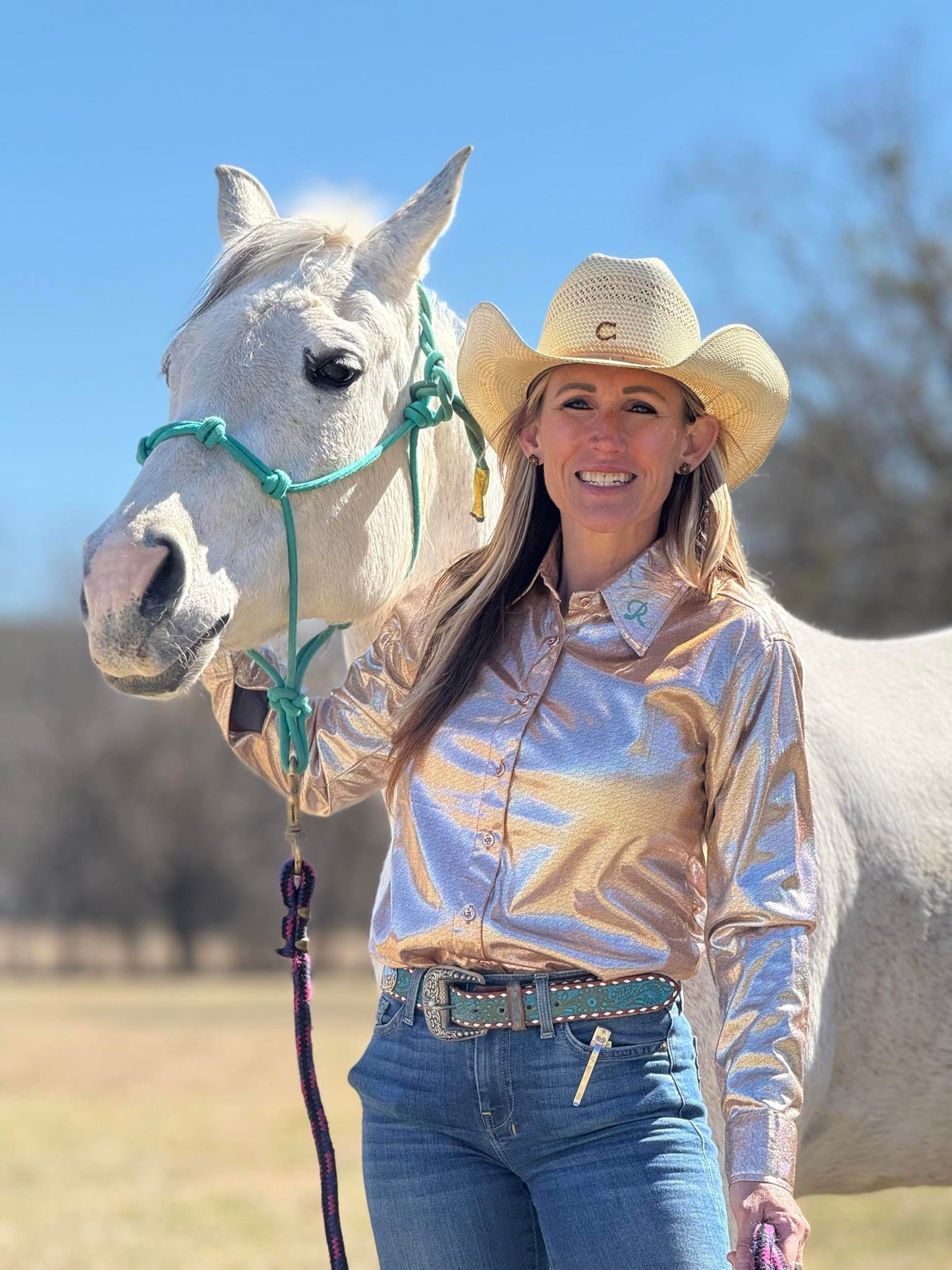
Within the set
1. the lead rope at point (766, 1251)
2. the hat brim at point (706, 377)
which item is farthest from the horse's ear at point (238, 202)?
the lead rope at point (766, 1251)

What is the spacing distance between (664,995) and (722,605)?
50 centimetres

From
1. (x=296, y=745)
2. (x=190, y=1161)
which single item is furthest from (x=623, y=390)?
(x=190, y=1161)

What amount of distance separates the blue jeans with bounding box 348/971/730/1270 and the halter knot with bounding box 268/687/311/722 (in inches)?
19.3

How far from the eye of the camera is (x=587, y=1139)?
1544 millimetres

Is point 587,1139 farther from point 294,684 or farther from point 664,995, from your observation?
point 294,684

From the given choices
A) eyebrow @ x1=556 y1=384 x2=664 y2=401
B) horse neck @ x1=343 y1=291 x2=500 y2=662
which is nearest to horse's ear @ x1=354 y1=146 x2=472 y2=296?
horse neck @ x1=343 y1=291 x2=500 y2=662

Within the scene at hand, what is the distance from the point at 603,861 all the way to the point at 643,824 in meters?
0.07

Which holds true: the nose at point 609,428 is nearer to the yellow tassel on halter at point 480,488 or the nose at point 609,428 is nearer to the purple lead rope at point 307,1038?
the yellow tassel on halter at point 480,488

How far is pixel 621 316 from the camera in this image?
70.9 inches

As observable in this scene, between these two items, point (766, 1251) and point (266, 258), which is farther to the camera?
point (266, 258)

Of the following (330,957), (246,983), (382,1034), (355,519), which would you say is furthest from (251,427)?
(330,957)

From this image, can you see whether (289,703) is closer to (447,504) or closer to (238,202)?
(447,504)

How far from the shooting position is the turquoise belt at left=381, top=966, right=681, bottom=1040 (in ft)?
5.15

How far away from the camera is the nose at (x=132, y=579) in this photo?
171cm
